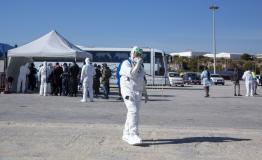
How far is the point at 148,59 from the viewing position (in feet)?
138

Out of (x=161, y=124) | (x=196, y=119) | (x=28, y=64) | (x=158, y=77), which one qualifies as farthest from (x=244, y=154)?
(x=158, y=77)

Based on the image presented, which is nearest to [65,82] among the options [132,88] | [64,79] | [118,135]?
[64,79]

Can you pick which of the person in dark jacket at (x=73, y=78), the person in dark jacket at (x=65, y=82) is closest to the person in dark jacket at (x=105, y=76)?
the person in dark jacket at (x=73, y=78)

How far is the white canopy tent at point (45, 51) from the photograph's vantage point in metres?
24.4

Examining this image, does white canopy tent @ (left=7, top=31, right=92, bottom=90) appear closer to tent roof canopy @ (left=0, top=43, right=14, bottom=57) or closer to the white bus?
tent roof canopy @ (left=0, top=43, right=14, bottom=57)

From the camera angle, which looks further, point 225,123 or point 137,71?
point 225,123

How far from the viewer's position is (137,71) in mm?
9047

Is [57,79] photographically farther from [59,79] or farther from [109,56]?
[109,56]

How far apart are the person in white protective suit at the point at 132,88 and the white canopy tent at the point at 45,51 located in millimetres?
15237

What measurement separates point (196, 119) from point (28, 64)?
1439 cm

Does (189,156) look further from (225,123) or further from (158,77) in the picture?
(158,77)

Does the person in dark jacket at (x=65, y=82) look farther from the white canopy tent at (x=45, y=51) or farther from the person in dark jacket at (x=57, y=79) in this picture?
the white canopy tent at (x=45, y=51)

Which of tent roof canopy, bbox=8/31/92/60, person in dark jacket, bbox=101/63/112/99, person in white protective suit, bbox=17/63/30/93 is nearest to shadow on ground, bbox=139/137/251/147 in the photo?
person in dark jacket, bbox=101/63/112/99

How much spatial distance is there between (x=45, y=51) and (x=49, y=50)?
21cm
